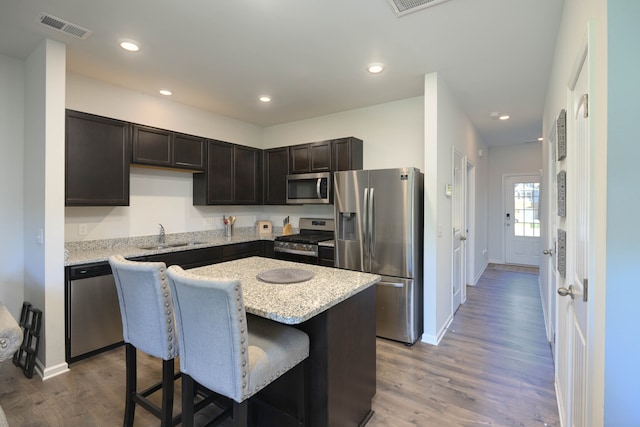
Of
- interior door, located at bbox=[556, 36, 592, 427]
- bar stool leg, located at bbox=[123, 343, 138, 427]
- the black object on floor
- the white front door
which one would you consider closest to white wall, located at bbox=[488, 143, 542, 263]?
the white front door

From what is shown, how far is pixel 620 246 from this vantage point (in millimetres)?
972

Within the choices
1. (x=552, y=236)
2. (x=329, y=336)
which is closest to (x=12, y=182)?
(x=329, y=336)

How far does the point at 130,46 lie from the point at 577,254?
11.1 ft

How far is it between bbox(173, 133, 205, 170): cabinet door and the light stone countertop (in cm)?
93

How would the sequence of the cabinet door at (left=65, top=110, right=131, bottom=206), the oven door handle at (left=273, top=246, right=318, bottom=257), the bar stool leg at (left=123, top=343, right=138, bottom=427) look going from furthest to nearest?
the oven door handle at (left=273, top=246, right=318, bottom=257) → the cabinet door at (left=65, top=110, right=131, bottom=206) → the bar stool leg at (left=123, top=343, right=138, bottom=427)

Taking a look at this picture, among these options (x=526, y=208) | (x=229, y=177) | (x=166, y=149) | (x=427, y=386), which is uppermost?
(x=166, y=149)

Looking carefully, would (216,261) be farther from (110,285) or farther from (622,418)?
(622,418)

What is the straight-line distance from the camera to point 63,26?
7.29 feet

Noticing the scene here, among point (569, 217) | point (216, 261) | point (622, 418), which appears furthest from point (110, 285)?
point (569, 217)

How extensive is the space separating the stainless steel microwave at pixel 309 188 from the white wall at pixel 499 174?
4.82m

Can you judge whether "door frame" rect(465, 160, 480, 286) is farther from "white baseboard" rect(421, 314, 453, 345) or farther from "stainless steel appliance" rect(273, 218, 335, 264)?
"stainless steel appliance" rect(273, 218, 335, 264)

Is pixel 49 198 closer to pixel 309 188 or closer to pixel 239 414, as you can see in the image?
pixel 239 414

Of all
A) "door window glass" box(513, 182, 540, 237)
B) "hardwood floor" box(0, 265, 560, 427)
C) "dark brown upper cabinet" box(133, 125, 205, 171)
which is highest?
"dark brown upper cabinet" box(133, 125, 205, 171)

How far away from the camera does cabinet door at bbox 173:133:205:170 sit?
3600 mm
